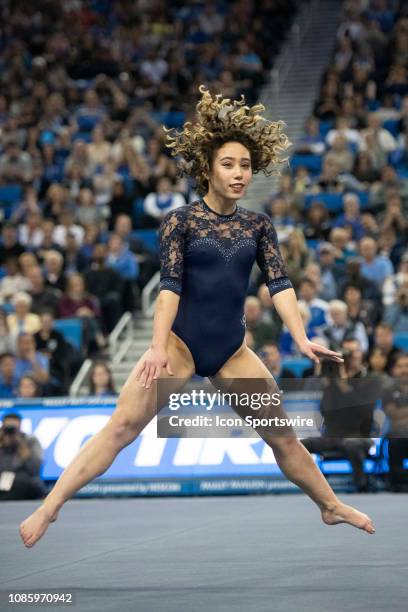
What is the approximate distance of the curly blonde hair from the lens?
5.60 m

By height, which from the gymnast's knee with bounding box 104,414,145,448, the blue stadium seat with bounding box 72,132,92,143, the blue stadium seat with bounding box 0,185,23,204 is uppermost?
the blue stadium seat with bounding box 72,132,92,143

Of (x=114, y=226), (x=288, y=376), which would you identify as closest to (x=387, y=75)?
(x=114, y=226)

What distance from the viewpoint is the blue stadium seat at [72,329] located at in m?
13.9

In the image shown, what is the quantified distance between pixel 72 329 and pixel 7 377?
56.1 inches

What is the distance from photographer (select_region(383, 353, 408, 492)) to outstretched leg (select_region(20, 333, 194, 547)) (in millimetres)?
5165

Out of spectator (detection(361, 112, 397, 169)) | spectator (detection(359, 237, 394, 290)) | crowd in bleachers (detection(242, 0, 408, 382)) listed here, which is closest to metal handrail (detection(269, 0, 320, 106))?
crowd in bleachers (detection(242, 0, 408, 382))

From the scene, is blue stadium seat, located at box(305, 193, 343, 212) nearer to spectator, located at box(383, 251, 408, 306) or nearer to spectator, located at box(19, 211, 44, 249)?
spectator, located at box(383, 251, 408, 306)

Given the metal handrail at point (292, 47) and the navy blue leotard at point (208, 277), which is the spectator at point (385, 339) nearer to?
the navy blue leotard at point (208, 277)

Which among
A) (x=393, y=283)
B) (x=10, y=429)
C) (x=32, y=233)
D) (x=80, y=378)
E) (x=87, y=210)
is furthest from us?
(x=87, y=210)

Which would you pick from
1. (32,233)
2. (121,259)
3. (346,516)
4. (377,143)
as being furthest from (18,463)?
(377,143)

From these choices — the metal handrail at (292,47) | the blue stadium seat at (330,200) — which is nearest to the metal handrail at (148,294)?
the blue stadium seat at (330,200)

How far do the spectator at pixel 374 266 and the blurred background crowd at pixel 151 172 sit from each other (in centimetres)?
2

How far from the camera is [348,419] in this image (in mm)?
10344

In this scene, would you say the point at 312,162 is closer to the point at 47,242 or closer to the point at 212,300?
the point at 47,242
